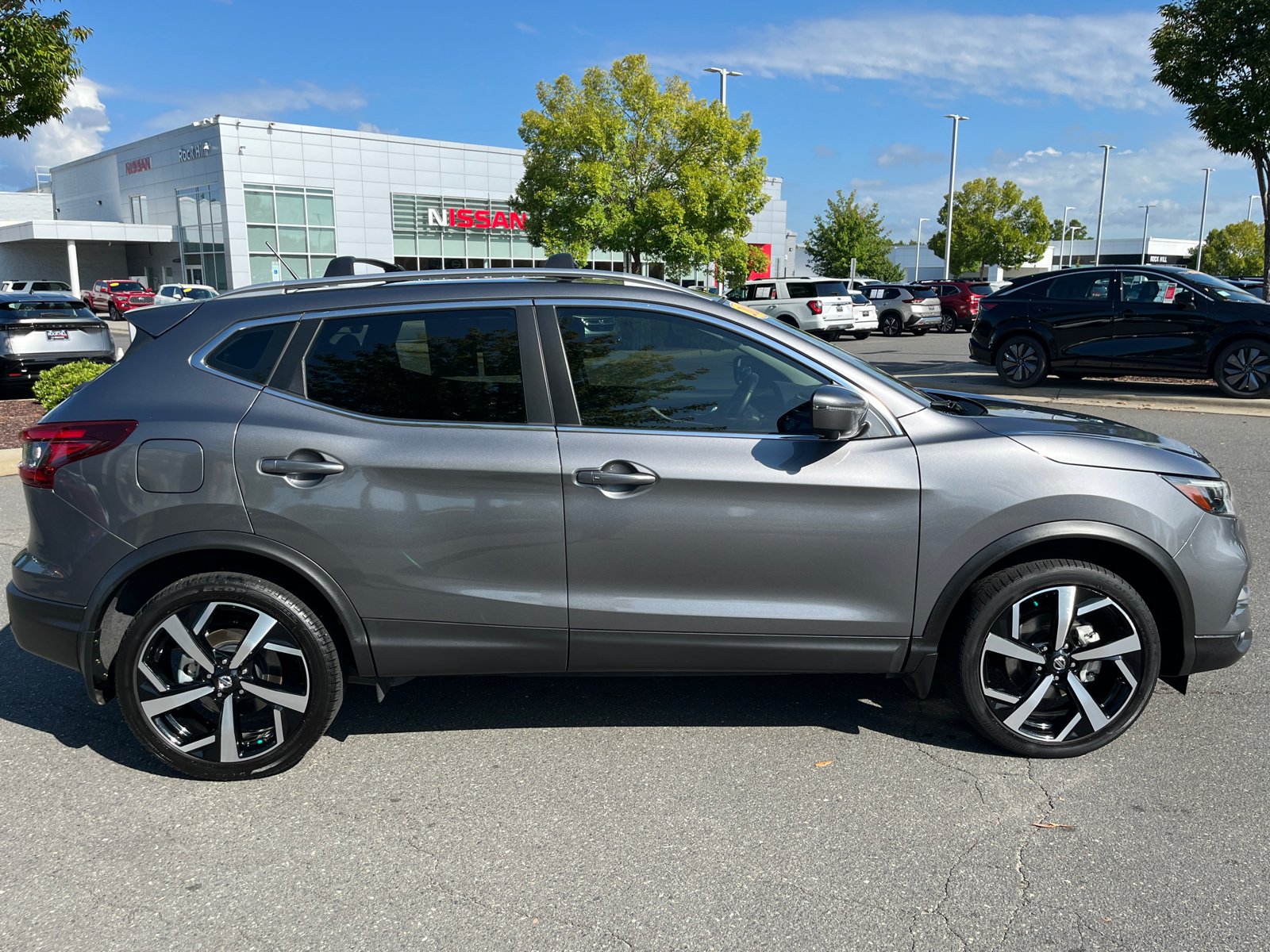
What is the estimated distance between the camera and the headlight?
3361 millimetres

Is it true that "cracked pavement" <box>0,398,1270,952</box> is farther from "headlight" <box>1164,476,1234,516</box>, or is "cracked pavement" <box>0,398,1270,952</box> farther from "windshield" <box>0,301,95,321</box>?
"windshield" <box>0,301,95,321</box>

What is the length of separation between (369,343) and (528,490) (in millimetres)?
809

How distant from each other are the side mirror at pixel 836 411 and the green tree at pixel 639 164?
25.6m

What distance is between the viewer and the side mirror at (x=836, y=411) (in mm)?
3094

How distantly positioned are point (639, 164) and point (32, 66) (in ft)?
62.7

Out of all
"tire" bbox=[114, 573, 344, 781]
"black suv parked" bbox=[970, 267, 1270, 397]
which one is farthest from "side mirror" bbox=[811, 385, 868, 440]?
"black suv parked" bbox=[970, 267, 1270, 397]

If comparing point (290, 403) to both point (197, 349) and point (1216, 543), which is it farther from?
point (1216, 543)

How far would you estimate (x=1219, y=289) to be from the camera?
12711mm

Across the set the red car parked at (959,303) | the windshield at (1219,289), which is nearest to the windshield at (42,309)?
the windshield at (1219,289)

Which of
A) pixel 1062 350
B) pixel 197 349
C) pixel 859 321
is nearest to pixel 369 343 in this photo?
pixel 197 349

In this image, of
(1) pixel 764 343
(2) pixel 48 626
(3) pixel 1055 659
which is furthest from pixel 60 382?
(3) pixel 1055 659

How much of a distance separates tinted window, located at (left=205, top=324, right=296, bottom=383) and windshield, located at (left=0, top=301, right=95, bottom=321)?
12.3 metres

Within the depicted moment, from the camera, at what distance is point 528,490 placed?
3199 mm

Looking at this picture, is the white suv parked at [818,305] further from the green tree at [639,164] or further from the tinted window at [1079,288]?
the tinted window at [1079,288]
